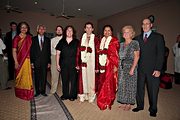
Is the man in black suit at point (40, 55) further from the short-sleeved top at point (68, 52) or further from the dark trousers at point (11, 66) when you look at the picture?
the dark trousers at point (11, 66)

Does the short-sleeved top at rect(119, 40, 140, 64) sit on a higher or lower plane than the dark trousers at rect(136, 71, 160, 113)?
higher

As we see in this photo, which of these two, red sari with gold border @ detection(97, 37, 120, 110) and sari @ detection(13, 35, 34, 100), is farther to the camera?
sari @ detection(13, 35, 34, 100)

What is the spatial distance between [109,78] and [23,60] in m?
1.80

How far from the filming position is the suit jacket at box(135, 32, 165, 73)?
2667 millimetres

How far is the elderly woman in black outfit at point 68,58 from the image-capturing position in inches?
136

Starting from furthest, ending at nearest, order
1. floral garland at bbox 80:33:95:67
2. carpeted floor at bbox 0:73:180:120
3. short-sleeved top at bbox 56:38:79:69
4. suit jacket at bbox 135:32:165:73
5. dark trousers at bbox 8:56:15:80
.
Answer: dark trousers at bbox 8:56:15:80 < short-sleeved top at bbox 56:38:79:69 < floral garland at bbox 80:33:95:67 < carpeted floor at bbox 0:73:180:120 < suit jacket at bbox 135:32:165:73

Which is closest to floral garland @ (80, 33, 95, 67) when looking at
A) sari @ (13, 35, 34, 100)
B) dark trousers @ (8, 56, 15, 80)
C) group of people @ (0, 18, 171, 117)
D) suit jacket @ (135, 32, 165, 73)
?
group of people @ (0, 18, 171, 117)

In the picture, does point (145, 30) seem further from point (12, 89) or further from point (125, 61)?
point (12, 89)

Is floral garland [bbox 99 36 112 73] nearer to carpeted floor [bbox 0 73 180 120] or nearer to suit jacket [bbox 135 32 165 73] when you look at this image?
suit jacket [bbox 135 32 165 73]

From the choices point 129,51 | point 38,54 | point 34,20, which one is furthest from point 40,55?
point 34,20

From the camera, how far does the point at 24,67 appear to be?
3510 millimetres

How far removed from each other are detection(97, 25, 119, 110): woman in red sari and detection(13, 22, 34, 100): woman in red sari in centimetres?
152

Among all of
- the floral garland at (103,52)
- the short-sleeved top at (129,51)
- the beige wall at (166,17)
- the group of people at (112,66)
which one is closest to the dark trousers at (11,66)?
the group of people at (112,66)

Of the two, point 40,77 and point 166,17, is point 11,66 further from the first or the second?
point 166,17
